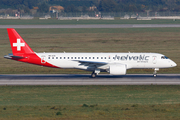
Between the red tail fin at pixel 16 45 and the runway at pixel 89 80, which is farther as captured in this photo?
the red tail fin at pixel 16 45

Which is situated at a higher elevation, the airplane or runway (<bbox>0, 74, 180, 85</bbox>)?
the airplane

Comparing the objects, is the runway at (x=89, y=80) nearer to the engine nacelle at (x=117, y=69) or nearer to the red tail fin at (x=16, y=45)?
the engine nacelle at (x=117, y=69)

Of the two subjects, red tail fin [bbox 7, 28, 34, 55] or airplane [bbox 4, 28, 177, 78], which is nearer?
airplane [bbox 4, 28, 177, 78]

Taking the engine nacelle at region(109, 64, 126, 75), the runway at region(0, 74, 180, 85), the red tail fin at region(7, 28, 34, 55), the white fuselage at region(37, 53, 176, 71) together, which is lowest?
the runway at region(0, 74, 180, 85)

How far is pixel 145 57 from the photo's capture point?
1580 inches

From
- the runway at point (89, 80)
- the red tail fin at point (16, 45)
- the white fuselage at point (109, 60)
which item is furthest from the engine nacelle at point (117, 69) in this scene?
the red tail fin at point (16, 45)

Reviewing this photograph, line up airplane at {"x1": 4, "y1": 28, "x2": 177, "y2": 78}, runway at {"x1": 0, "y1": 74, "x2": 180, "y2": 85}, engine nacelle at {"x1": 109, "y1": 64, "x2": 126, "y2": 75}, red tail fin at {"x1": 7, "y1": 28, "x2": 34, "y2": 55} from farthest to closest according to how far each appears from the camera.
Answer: red tail fin at {"x1": 7, "y1": 28, "x2": 34, "y2": 55} → airplane at {"x1": 4, "y1": 28, "x2": 177, "y2": 78} → engine nacelle at {"x1": 109, "y1": 64, "x2": 126, "y2": 75} → runway at {"x1": 0, "y1": 74, "x2": 180, "y2": 85}

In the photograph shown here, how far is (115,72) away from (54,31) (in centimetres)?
6249

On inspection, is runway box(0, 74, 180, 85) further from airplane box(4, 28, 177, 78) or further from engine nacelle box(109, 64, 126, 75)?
airplane box(4, 28, 177, 78)

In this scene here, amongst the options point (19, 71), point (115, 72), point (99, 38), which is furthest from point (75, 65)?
point (99, 38)

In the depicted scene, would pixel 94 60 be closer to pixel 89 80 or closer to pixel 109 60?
pixel 109 60

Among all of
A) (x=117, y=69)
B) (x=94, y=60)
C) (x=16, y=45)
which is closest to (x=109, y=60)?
(x=94, y=60)

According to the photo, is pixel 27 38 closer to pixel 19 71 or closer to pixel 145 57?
pixel 19 71

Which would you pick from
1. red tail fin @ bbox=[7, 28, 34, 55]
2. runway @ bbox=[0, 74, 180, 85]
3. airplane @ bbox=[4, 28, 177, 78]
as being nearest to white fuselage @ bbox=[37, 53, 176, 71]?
airplane @ bbox=[4, 28, 177, 78]
